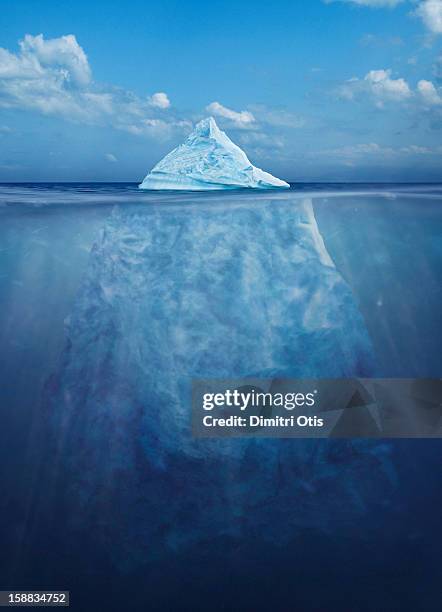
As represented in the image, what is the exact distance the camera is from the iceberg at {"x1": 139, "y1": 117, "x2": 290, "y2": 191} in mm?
8773

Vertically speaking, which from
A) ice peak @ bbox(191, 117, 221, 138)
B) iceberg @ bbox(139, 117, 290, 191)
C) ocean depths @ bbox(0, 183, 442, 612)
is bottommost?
ocean depths @ bbox(0, 183, 442, 612)

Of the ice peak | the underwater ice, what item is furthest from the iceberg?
the underwater ice

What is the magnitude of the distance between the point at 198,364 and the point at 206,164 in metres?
4.56

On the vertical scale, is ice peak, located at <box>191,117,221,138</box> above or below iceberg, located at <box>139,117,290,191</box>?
above

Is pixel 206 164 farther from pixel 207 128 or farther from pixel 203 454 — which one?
pixel 203 454

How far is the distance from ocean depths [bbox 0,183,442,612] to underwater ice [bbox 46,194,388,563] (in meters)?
0.03

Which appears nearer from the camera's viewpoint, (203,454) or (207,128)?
(203,454)

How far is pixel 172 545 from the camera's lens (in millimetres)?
7328

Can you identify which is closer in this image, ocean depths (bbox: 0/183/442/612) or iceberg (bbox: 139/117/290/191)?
ocean depths (bbox: 0/183/442/612)

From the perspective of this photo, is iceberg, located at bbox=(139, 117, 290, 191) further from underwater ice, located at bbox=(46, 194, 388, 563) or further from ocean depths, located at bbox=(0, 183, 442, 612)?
underwater ice, located at bbox=(46, 194, 388, 563)

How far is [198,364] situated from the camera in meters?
7.64

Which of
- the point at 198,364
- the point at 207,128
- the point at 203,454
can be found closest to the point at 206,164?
the point at 207,128

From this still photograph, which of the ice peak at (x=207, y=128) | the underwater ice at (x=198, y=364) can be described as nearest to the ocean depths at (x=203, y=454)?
the underwater ice at (x=198, y=364)

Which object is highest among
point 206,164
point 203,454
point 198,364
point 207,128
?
point 207,128
